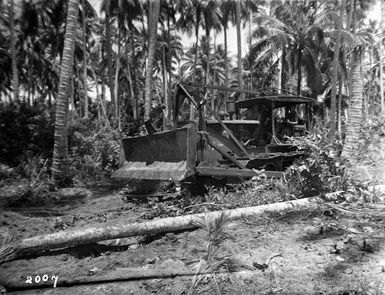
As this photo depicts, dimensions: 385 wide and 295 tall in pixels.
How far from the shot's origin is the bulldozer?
7156mm

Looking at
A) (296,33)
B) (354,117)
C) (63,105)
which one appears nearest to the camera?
(354,117)

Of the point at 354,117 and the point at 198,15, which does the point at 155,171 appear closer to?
the point at 354,117

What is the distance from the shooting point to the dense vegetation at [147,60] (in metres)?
11.5

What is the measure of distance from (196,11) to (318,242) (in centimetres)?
2960

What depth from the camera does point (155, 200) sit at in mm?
7699

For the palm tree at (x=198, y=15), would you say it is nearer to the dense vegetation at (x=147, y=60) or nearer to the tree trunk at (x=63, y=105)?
the dense vegetation at (x=147, y=60)

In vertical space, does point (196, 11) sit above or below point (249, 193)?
above

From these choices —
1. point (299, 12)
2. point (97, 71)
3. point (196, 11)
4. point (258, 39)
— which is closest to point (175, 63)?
point (97, 71)

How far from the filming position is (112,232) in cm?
467

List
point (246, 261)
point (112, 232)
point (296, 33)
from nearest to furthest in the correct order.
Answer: point (246, 261) → point (112, 232) → point (296, 33)

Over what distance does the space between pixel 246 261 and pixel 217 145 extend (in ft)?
12.9

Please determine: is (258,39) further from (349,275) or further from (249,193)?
(349,275)

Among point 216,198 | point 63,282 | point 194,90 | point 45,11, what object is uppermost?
point 45,11

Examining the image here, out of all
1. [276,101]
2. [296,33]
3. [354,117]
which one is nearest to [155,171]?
[276,101]
